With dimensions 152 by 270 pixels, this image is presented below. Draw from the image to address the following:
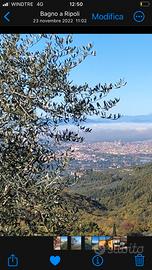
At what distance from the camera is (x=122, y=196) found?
358 centimetres

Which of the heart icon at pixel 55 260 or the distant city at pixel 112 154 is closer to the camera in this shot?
the heart icon at pixel 55 260

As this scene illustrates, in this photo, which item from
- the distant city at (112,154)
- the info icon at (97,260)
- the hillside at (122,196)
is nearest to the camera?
the info icon at (97,260)

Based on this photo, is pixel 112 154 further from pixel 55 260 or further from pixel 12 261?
pixel 12 261

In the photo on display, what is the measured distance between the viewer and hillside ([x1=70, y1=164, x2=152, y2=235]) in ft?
9.97

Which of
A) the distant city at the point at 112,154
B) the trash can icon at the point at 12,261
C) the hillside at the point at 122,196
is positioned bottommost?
the trash can icon at the point at 12,261

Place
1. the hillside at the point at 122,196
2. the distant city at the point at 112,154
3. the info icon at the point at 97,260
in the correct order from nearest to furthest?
the info icon at the point at 97,260
the hillside at the point at 122,196
the distant city at the point at 112,154

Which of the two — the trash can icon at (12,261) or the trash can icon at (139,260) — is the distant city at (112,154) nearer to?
the trash can icon at (139,260)

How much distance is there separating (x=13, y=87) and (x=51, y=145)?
0.54m

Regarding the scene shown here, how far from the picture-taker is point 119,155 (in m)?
3.43

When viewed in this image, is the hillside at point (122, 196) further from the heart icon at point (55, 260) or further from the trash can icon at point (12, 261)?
the trash can icon at point (12, 261)

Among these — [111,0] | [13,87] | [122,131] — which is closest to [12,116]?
[13,87]

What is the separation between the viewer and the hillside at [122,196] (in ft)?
9.97

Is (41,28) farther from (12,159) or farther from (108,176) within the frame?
(108,176)

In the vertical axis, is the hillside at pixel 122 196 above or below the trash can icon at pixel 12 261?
above
